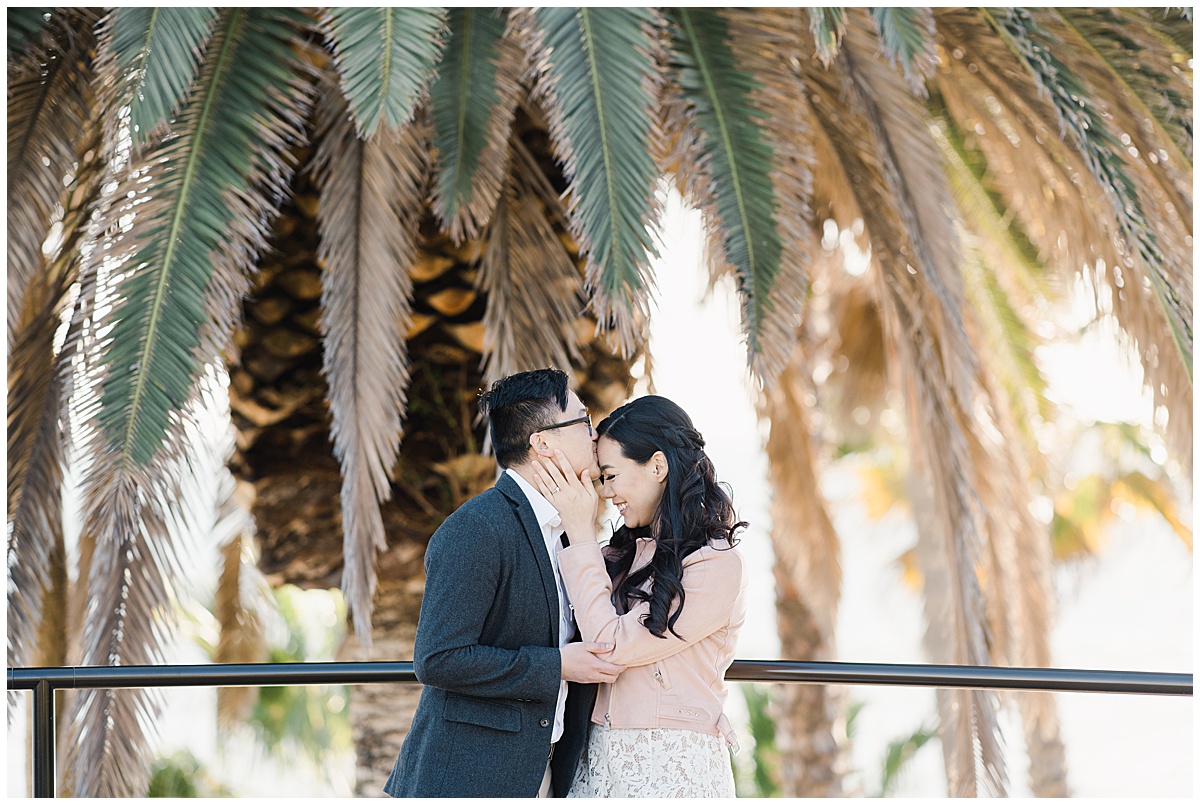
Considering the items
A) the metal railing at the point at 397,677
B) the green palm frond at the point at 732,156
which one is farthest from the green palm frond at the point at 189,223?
the green palm frond at the point at 732,156

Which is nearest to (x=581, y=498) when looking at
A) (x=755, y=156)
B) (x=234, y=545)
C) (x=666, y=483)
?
(x=666, y=483)

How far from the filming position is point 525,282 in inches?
168

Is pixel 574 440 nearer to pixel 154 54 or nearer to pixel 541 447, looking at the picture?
pixel 541 447

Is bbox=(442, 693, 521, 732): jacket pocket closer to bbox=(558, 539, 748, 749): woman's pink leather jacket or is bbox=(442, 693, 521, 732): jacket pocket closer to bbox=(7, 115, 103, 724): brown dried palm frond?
bbox=(558, 539, 748, 749): woman's pink leather jacket

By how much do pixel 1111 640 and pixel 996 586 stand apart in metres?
40.4

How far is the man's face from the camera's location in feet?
8.39

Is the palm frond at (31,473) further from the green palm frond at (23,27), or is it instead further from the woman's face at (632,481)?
the woman's face at (632,481)

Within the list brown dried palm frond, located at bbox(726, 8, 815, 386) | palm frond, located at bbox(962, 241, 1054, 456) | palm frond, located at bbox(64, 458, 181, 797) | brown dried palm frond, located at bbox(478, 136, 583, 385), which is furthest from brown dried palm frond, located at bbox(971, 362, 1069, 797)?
palm frond, located at bbox(64, 458, 181, 797)

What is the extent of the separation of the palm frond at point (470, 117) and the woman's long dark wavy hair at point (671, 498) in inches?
53.3

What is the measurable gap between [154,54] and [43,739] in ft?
6.68

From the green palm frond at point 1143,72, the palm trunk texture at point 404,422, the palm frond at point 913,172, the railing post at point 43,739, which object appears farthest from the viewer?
the palm trunk texture at point 404,422

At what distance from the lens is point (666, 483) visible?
2.53 m

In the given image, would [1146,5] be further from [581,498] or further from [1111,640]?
[1111,640]

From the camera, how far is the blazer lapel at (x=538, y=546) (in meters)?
2.48
